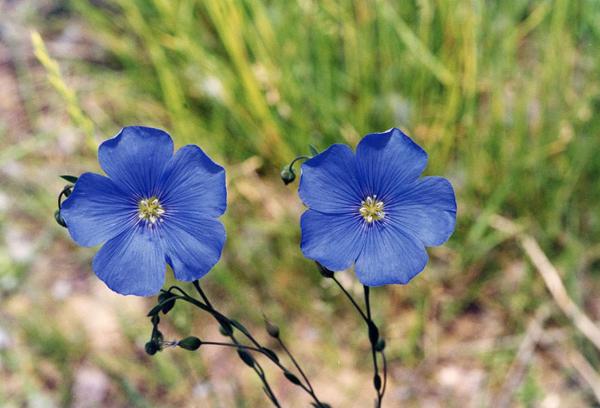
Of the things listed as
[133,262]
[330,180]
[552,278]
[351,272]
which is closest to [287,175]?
[330,180]

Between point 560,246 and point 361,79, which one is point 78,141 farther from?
point 560,246

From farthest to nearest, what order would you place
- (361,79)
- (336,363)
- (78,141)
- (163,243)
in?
1. (78,141)
2. (361,79)
3. (336,363)
4. (163,243)

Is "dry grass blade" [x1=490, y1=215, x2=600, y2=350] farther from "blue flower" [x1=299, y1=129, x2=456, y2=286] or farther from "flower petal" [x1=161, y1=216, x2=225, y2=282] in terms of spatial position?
"flower petal" [x1=161, y1=216, x2=225, y2=282]

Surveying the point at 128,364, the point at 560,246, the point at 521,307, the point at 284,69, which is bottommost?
the point at 128,364

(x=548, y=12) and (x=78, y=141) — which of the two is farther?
(x=78, y=141)

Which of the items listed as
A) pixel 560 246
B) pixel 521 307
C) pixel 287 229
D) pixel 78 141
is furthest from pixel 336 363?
pixel 78 141

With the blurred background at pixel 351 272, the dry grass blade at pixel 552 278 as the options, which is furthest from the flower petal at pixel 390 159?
the dry grass blade at pixel 552 278

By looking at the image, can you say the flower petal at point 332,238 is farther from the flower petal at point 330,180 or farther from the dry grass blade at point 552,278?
the dry grass blade at point 552,278

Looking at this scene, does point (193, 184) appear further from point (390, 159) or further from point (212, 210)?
point (390, 159)
